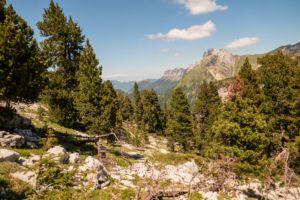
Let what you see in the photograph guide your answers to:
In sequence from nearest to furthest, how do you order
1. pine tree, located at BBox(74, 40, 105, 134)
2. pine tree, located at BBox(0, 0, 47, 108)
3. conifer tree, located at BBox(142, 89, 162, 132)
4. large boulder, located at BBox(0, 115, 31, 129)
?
pine tree, located at BBox(0, 0, 47, 108) < large boulder, located at BBox(0, 115, 31, 129) < pine tree, located at BBox(74, 40, 105, 134) < conifer tree, located at BBox(142, 89, 162, 132)

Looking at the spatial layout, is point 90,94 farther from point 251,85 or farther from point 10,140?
point 251,85

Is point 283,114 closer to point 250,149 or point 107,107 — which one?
point 250,149

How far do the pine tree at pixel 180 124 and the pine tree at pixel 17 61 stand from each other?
24692 millimetres

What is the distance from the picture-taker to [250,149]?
1630 cm

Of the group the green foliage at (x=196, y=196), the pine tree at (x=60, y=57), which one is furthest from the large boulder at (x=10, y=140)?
the green foliage at (x=196, y=196)

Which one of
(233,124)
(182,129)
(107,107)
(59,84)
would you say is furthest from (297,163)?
(59,84)

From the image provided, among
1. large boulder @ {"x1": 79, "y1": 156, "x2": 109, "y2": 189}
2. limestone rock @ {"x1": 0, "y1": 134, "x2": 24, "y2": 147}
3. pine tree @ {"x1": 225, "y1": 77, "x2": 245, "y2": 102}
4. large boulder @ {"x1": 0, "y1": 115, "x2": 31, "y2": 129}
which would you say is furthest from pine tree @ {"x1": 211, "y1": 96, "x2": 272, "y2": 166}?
large boulder @ {"x1": 0, "y1": 115, "x2": 31, "y2": 129}

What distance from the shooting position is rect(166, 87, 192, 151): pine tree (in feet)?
98.4

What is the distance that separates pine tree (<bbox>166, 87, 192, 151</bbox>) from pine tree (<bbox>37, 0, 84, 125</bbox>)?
19.6 m

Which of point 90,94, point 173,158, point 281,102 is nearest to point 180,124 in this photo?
point 173,158

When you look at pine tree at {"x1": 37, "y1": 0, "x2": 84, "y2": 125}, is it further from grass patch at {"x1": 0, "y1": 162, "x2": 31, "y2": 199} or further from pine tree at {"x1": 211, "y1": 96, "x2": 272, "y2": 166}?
pine tree at {"x1": 211, "y1": 96, "x2": 272, "y2": 166}

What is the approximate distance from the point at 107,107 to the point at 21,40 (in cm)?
920

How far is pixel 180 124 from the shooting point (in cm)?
3036

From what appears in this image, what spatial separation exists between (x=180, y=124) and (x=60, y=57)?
972 inches
